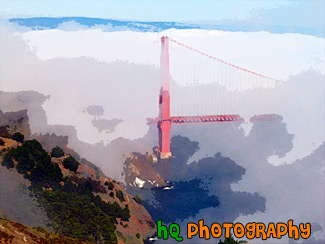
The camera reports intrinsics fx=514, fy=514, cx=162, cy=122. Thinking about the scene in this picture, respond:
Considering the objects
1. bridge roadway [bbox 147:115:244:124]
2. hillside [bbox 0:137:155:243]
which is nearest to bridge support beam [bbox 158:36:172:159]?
bridge roadway [bbox 147:115:244:124]

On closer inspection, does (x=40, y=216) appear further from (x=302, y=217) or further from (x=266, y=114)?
(x=266, y=114)

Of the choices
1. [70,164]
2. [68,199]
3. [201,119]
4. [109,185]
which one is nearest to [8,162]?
[68,199]

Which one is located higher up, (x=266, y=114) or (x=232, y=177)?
(x=266, y=114)

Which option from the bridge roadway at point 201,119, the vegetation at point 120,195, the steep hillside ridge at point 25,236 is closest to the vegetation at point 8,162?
the steep hillside ridge at point 25,236

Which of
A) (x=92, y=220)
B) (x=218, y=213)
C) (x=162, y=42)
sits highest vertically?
(x=162, y=42)

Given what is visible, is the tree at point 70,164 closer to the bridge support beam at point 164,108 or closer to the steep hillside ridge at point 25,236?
the steep hillside ridge at point 25,236

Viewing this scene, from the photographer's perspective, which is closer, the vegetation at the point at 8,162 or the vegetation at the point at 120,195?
the vegetation at the point at 8,162

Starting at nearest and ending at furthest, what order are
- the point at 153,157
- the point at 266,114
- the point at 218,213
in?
1. the point at 218,213
2. the point at 153,157
3. the point at 266,114

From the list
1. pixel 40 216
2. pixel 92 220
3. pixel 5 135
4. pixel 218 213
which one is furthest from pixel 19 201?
pixel 218 213
